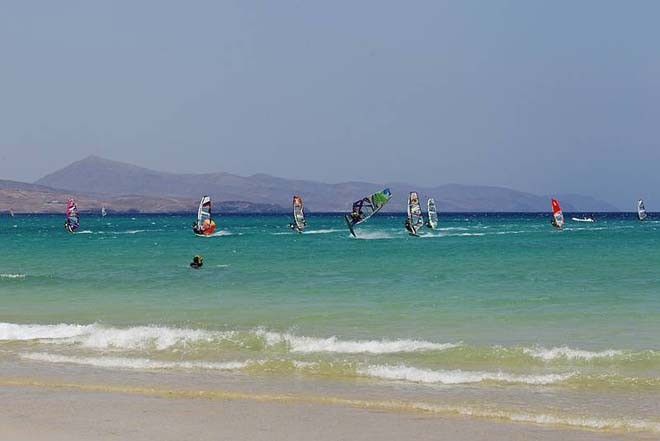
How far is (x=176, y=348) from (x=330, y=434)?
291 inches

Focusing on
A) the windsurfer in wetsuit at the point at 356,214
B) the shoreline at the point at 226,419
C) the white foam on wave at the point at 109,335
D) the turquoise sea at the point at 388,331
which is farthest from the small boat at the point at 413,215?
the shoreline at the point at 226,419

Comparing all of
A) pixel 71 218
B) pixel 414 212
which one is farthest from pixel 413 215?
pixel 71 218

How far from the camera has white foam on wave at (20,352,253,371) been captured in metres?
16.4

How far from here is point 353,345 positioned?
18.0m

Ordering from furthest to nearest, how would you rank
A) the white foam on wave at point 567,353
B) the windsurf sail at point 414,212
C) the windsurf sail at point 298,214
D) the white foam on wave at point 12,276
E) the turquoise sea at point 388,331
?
the windsurf sail at point 298,214 → the windsurf sail at point 414,212 → the white foam on wave at point 12,276 → the white foam on wave at point 567,353 → the turquoise sea at point 388,331

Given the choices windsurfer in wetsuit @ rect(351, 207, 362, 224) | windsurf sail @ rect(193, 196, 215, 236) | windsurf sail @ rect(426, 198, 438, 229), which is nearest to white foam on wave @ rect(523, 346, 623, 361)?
windsurfer in wetsuit @ rect(351, 207, 362, 224)

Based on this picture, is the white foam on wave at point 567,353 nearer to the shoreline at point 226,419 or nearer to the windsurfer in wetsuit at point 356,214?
the shoreline at point 226,419

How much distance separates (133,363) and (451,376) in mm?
6029

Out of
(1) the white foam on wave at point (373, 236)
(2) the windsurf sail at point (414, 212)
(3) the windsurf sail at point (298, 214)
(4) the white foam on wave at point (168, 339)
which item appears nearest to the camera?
(4) the white foam on wave at point (168, 339)

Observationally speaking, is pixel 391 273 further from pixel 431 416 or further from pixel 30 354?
pixel 431 416

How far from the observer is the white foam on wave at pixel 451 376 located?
48.7ft

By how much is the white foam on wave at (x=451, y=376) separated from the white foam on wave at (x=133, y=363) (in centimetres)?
253

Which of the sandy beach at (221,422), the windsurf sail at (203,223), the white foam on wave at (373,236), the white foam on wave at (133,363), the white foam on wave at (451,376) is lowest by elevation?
the white foam on wave at (373,236)

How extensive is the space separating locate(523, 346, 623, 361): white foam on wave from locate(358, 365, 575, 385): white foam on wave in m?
1.42
